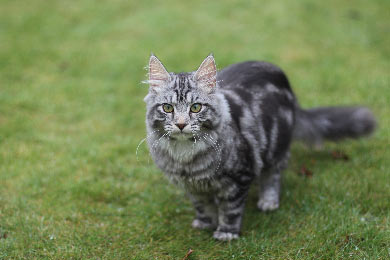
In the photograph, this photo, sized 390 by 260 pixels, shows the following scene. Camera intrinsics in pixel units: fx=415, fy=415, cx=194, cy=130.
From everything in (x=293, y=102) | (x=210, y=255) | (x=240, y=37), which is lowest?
(x=210, y=255)

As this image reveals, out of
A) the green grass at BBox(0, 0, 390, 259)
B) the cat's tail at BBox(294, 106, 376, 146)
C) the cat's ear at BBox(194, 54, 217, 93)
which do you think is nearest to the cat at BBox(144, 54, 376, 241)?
the cat's ear at BBox(194, 54, 217, 93)

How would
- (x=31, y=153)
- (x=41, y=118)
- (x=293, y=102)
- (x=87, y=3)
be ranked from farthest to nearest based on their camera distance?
1. (x=87, y=3)
2. (x=41, y=118)
3. (x=31, y=153)
4. (x=293, y=102)

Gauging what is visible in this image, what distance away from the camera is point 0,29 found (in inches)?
341

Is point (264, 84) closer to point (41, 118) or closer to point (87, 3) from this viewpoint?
point (41, 118)

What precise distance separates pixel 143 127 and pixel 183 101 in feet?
8.91

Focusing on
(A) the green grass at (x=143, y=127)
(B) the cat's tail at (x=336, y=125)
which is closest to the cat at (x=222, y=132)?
(B) the cat's tail at (x=336, y=125)

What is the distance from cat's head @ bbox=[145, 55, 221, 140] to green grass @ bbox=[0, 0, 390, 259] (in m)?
1.15

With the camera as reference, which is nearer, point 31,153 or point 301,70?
point 31,153

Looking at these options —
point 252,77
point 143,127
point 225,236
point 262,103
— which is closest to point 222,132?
point 262,103

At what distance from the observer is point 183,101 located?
10.4 feet

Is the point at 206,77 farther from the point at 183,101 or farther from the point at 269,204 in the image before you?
the point at 269,204

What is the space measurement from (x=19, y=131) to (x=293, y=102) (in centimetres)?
359

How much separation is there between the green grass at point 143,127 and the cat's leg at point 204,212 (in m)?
0.11

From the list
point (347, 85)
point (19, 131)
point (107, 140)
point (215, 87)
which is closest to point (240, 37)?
point (347, 85)
